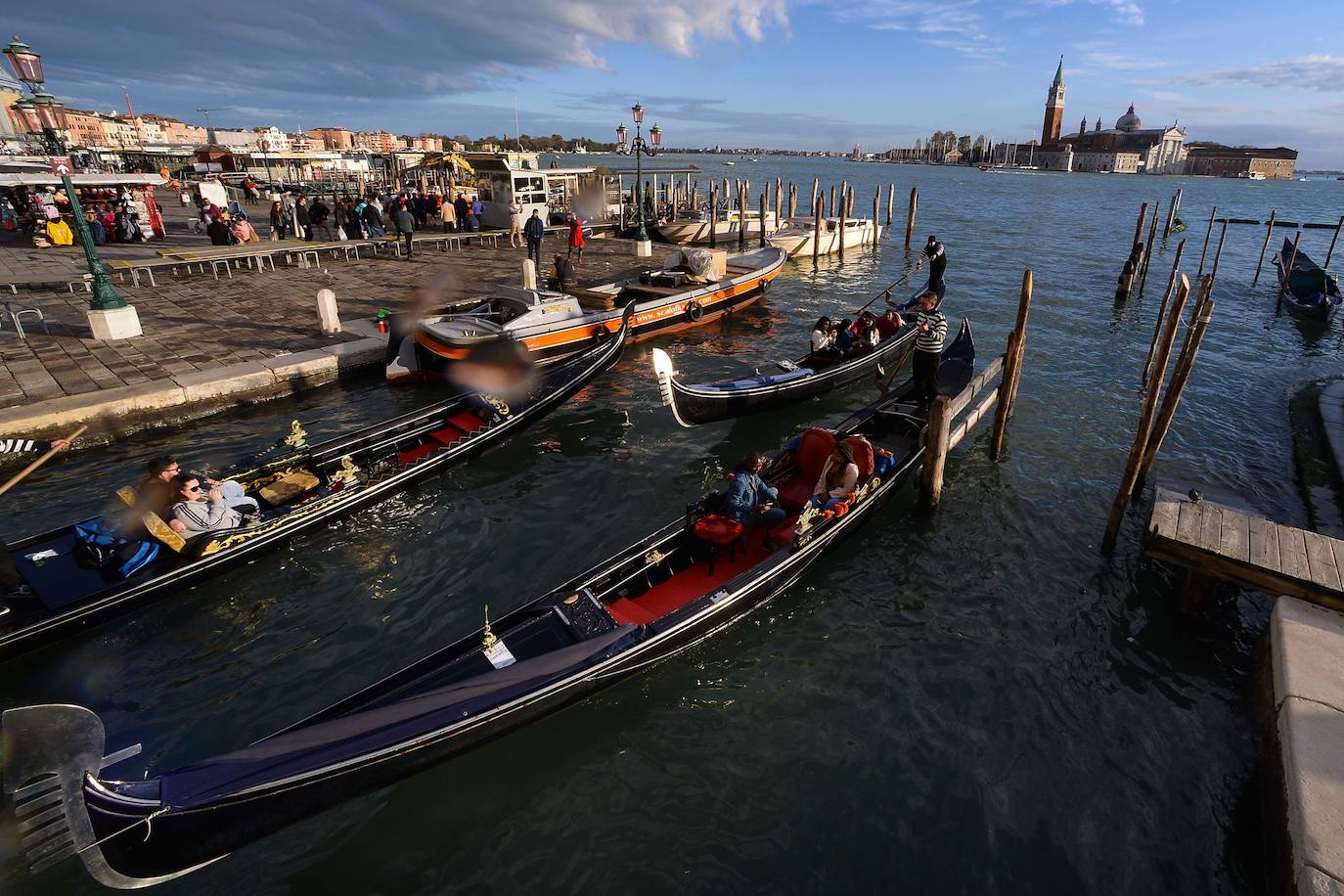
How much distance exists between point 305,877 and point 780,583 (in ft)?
15.6

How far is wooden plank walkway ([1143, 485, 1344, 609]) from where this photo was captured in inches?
249

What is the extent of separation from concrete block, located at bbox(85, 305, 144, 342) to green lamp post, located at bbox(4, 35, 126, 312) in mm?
128

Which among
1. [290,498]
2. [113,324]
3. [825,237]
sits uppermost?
[825,237]

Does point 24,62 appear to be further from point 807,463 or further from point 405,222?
point 807,463

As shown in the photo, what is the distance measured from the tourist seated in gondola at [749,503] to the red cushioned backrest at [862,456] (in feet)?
4.39

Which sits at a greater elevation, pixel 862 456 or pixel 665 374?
pixel 665 374

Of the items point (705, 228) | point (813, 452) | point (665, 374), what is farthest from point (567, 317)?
point (705, 228)

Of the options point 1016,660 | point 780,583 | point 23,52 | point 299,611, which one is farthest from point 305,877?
point 23,52

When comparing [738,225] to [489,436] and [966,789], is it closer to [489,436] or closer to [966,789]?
[489,436]

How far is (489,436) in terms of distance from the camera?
33.6ft

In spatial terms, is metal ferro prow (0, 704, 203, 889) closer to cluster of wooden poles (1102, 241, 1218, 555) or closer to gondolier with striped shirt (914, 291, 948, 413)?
cluster of wooden poles (1102, 241, 1218, 555)

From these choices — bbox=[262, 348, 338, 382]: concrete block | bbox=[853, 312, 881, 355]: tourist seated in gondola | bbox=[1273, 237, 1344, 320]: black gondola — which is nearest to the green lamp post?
bbox=[262, 348, 338, 382]: concrete block

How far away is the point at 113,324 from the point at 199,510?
29.7ft

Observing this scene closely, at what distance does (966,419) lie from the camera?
10609 mm
